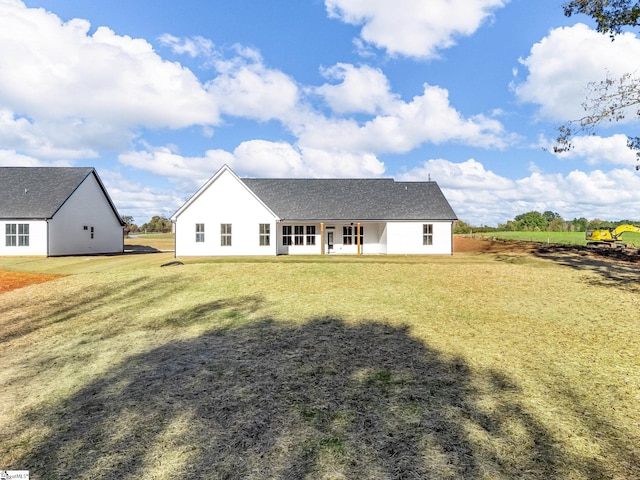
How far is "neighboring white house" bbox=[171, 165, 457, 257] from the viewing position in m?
27.6

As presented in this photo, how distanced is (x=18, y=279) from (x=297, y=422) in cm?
1929

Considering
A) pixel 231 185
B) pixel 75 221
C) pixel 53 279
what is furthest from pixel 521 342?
pixel 75 221

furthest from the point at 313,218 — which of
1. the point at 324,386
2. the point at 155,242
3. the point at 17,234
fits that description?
the point at 155,242

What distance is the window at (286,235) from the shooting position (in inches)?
1204

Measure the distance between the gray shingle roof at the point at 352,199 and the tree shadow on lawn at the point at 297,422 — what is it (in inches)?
920

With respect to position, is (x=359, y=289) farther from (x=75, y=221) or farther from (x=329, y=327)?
(x=75, y=221)

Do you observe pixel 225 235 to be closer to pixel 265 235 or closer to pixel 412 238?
pixel 265 235

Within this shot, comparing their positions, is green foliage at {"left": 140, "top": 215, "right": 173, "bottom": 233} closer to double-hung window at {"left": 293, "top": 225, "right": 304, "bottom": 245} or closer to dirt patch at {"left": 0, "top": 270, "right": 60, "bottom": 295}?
double-hung window at {"left": 293, "top": 225, "right": 304, "bottom": 245}

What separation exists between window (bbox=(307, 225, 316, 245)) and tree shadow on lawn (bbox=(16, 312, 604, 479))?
2334 centimetres

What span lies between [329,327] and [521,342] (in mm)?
4537

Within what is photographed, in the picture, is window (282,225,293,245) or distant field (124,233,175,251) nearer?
window (282,225,293,245)

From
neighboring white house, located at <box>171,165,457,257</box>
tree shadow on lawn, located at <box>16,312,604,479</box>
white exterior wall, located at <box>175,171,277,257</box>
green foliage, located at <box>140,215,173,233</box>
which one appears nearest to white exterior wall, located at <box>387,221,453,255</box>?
neighboring white house, located at <box>171,165,457,257</box>

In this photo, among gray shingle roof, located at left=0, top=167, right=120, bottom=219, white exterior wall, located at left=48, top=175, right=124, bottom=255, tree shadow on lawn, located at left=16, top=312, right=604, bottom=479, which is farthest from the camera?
white exterior wall, located at left=48, top=175, right=124, bottom=255

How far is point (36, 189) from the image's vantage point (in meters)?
31.5
